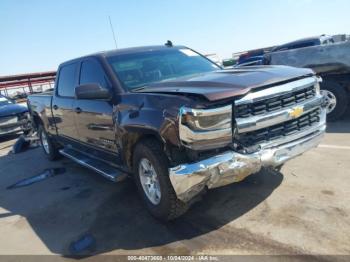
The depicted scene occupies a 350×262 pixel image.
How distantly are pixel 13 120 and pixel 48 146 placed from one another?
4.13 metres

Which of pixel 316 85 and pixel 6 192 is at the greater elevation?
pixel 316 85

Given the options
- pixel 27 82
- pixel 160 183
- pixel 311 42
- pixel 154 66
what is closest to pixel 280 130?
pixel 160 183

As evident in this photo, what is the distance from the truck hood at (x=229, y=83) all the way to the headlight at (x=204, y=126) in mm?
147

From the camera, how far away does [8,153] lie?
369 inches

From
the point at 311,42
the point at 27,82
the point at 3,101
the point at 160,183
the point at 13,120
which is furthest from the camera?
the point at 27,82

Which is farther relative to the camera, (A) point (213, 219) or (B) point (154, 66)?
(B) point (154, 66)

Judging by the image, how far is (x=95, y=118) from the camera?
187 inches

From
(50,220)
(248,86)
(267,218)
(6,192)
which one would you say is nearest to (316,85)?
(248,86)

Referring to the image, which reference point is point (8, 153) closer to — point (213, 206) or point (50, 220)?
point (50, 220)

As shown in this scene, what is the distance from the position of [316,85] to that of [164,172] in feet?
6.58

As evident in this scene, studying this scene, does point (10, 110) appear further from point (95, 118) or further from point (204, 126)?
point (204, 126)

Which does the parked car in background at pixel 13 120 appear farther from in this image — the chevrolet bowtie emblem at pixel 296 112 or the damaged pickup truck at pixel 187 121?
the chevrolet bowtie emblem at pixel 296 112

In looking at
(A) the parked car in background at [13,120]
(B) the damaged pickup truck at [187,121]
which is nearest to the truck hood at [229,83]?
(B) the damaged pickup truck at [187,121]

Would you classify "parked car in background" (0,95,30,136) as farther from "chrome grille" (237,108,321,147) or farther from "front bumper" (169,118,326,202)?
"chrome grille" (237,108,321,147)
